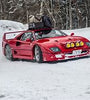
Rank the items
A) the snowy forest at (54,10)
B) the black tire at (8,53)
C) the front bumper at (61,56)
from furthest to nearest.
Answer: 1. the snowy forest at (54,10)
2. the black tire at (8,53)
3. the front bumper at (61,56)

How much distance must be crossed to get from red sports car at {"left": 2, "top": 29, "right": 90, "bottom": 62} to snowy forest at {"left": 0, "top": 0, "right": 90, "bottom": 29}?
110 feet

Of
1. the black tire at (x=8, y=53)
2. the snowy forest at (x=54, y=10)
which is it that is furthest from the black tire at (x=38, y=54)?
the snowy forest at (x=54, y=10)

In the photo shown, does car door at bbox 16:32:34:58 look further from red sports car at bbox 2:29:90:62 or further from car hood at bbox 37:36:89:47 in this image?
car hood at bbox 37:36:89:47

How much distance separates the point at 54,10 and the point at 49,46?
35.6 meters

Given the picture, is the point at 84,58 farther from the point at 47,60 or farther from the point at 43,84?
the point at 43,84

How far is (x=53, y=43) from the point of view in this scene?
1045cm

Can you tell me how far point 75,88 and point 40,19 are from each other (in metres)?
7.38

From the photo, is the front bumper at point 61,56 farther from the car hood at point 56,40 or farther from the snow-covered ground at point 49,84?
the snow-covered ground at point 49,84

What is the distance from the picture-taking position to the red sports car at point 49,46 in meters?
10.3

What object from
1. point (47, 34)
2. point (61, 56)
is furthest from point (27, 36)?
point (61, 56)

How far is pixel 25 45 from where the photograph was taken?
11.6 m

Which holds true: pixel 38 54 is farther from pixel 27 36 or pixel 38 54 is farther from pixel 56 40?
pixel 27 36

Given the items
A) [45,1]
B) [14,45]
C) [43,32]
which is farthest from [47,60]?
[45,1]

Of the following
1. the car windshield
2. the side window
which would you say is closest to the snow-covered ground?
the car windshield
